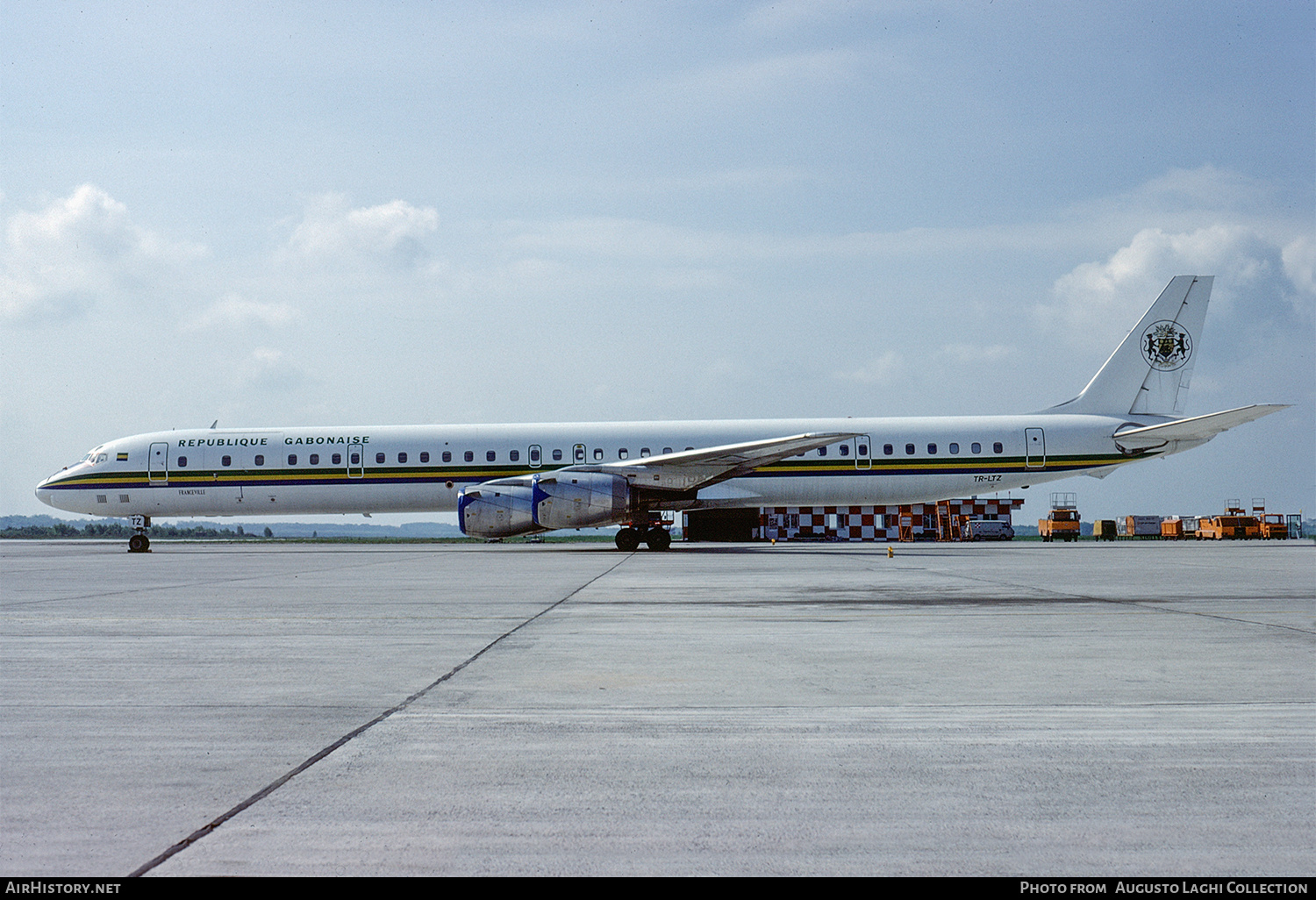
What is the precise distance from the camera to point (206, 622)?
29.2 ft

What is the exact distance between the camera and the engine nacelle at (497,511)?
2328 cm

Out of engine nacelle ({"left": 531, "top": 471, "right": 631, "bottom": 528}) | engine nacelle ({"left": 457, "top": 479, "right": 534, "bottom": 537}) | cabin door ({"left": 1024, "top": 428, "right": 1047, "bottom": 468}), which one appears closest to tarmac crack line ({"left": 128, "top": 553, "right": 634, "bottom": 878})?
engine nacelle ({"left": 531, "top": 471, "right": 631, "bottom": 528})

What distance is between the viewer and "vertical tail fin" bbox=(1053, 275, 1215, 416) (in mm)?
28766

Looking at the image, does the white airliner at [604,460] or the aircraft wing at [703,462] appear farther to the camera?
the white airliner at [604,460]

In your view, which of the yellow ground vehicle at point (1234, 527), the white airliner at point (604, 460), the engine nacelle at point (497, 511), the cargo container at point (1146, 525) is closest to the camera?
the engine nacelle at point (497, 511)

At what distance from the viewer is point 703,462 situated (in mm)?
24219

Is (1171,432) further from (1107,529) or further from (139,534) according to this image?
(139,534)

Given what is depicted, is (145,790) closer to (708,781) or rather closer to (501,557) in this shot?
Answer: (708,781)

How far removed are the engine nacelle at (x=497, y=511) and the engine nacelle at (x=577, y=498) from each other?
308 mm

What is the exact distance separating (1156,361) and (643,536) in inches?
623

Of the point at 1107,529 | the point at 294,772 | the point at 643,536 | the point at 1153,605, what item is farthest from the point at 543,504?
the point at 1107,529

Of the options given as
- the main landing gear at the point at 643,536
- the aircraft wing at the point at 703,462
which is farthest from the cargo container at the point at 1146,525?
the main landing gear at the point at 643,536

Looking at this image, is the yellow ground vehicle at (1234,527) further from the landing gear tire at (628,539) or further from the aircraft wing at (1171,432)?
the landing gear tire at (628,539)
